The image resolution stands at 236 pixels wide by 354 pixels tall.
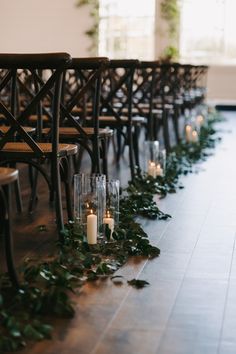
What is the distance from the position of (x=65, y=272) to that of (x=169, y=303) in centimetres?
45

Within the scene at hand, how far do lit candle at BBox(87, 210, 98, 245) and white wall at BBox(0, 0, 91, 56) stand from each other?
7.00 m

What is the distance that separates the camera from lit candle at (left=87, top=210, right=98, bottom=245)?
11.4 ft

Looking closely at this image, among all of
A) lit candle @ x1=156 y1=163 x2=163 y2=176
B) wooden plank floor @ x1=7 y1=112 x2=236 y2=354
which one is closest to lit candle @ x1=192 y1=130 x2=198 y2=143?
lit candle @ x1=156 y1=163 x2=163 y2=176

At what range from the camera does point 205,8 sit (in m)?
14.5

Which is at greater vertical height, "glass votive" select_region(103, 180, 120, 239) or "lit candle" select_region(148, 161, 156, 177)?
"glass votive" select_region(103, 180, 120, 239)

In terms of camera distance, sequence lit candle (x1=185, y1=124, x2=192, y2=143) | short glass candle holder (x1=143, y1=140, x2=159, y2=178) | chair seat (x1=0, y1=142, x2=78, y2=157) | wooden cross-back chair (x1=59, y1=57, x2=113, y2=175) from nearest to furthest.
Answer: chair seat (x1=0, y1=142, x2=78, y2=157), wooden cross-back chair (x1=59, y1=57, x2=113, y2=175), short glass candle holder (x1=143, y1=140, x2=159, y2=178), lit candle (x1=185, y1=124, x2=192, y2=143)

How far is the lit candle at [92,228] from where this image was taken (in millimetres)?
3484

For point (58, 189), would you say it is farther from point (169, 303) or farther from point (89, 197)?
point (169, 303)

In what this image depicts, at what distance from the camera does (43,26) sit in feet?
34.7

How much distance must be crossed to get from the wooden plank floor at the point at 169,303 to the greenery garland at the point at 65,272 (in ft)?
0.18

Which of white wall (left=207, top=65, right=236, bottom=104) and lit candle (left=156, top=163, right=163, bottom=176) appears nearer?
lit candle (left=156, top=163, right=163, bottom=176)

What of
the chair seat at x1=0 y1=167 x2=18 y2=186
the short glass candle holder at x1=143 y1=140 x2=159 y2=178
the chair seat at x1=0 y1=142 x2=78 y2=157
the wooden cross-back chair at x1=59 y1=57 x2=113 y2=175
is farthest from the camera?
the short glass candle holder at x1=143 y1=140 x2=159 y2=178

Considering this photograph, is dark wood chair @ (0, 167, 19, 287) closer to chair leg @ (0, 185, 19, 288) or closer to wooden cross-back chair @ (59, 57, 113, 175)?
chair leg @ (0, 185, 19, 288)

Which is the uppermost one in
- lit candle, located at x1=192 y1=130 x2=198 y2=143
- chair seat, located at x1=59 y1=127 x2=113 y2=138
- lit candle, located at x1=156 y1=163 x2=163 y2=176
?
chair seat, located at x1=59 y1=127 x2=113 y2=138
